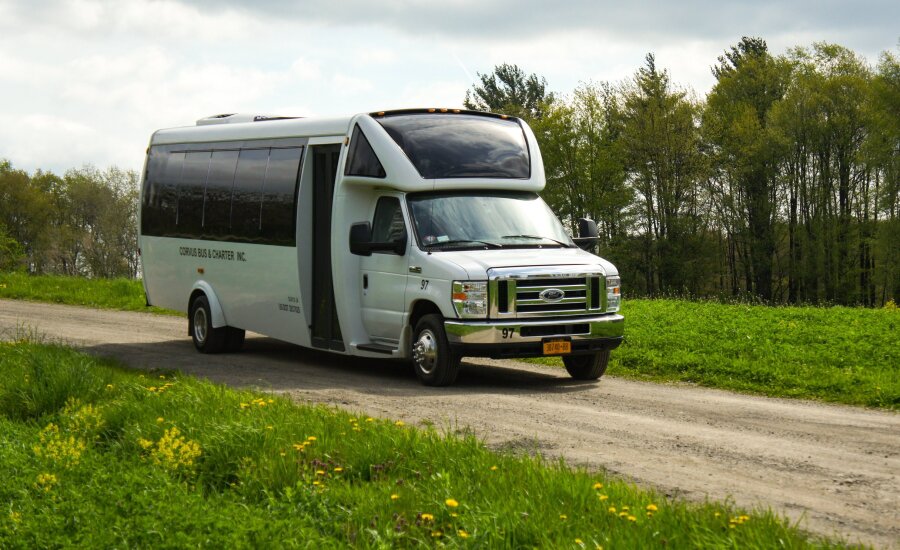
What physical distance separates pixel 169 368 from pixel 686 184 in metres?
52.3

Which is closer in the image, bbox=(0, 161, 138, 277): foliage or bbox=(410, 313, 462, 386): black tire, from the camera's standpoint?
bbox=(410, 313, 462, 386): black tire

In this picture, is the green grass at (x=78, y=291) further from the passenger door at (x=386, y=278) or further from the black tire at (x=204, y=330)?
the passenger door at (x=386, y=278)

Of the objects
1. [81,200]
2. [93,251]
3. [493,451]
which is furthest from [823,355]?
[81,200]

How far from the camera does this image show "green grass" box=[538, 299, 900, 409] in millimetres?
13281

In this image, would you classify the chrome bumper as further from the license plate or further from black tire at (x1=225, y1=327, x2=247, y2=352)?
black tire at (x1=225, y1=327, x2=247, y2=352)

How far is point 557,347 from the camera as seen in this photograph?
13172 millimetres

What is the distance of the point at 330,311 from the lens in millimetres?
15156

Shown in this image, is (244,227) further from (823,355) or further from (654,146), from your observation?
(654,146)

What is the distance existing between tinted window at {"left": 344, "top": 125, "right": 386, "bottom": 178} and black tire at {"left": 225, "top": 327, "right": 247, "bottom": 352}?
421 centimetres

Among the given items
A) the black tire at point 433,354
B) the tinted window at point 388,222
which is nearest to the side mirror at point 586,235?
the tinted window at point 388,222

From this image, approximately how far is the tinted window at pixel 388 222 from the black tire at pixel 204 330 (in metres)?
4.14

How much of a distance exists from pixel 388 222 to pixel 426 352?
1.78 m

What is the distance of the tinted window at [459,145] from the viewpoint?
14070mm

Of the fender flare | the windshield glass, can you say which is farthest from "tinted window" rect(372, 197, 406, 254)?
the fender flare
